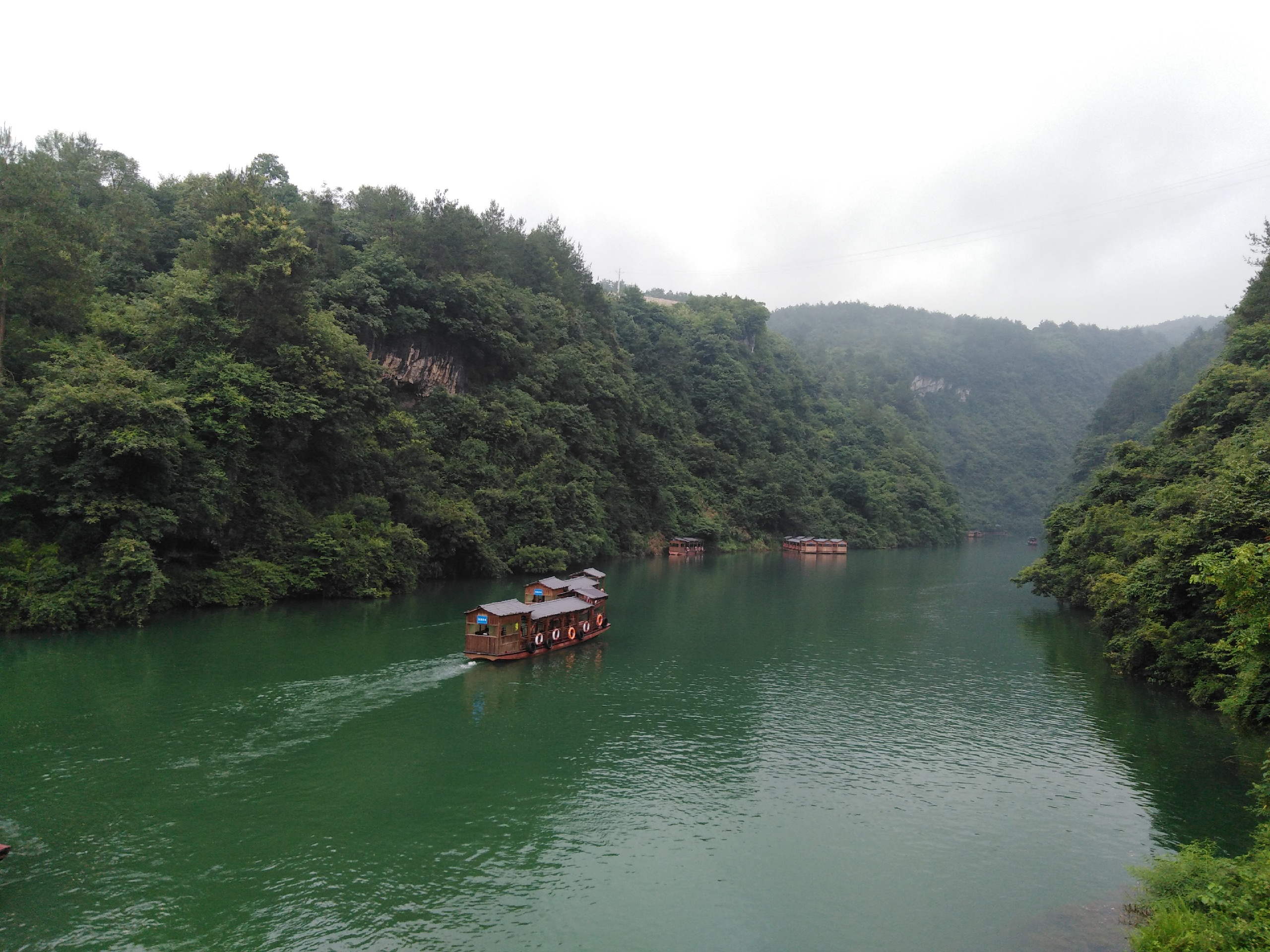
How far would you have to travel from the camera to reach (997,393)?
170 metres

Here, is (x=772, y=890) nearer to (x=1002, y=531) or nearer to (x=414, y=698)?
(x=414, y=698)

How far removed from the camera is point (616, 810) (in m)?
15.0

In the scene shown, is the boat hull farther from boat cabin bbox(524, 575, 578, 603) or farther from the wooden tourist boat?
boat cabin bbox(524, 575, 578, 603)

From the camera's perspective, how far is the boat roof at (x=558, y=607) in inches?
1056

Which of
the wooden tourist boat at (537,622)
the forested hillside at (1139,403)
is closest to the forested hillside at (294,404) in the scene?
the wooden tourist boat at (537,622)

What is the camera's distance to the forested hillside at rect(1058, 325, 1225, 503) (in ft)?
302

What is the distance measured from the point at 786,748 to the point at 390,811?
30.6 feet

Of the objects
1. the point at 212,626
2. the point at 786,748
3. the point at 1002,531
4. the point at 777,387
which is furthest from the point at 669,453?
the point at 1002,531

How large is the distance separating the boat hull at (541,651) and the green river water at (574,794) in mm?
397

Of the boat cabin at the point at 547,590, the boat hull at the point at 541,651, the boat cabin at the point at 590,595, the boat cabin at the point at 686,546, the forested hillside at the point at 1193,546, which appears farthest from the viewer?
the boat cabin at the point at 686,546

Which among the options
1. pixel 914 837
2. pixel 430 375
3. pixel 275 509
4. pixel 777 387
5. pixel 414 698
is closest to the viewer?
pixel 914 837

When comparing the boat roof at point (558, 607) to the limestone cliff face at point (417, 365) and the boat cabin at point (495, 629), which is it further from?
the limestone cliff face at point (417, 365)

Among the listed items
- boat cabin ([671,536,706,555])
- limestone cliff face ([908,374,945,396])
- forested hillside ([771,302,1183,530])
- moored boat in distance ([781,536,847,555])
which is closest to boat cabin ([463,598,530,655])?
boat cabin ([671,536,706,555])

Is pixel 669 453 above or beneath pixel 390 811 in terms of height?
above
